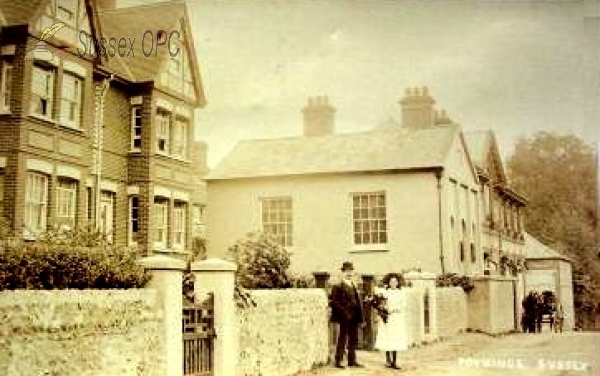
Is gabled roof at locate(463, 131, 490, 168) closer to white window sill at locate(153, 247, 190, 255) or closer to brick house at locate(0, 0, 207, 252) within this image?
brick house at locate(0, 0, 207, 252)

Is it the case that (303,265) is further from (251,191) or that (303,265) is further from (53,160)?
(53,160)

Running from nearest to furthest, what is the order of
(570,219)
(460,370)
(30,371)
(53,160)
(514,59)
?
(30,371), (460,370), (514,59), (53,160), (570,219)

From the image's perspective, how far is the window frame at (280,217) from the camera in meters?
14.1

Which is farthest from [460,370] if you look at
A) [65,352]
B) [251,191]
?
[251,191]

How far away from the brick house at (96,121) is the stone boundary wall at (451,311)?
4637 millimetres

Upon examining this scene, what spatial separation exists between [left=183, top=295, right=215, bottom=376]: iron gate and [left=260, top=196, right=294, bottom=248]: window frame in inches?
294

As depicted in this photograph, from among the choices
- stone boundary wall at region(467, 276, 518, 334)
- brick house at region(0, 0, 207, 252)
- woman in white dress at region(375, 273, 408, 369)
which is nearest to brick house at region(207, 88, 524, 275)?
stone boundary wall at region(467, 276, 518, 334)

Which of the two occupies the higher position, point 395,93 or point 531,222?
point 395,93

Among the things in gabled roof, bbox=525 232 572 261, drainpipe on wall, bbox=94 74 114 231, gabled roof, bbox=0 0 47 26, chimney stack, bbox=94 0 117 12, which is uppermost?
chimney stack, bbox=94 0 117 12

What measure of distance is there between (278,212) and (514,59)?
7272 mm

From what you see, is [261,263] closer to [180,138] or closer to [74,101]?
[180,138]

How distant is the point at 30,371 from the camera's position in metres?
4.48

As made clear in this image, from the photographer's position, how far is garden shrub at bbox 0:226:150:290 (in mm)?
4949

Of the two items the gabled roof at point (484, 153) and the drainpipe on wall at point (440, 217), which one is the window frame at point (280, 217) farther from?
the gabled roof at point (484, 153)
